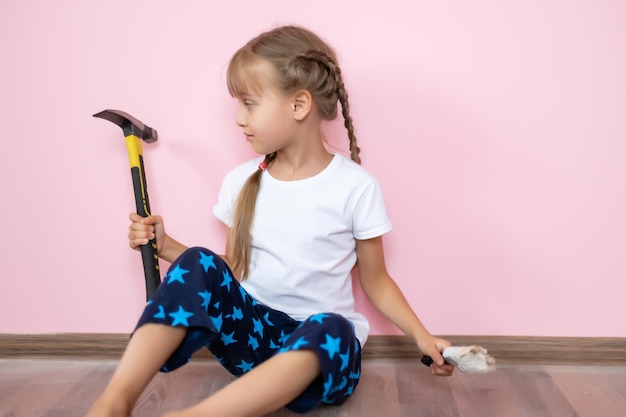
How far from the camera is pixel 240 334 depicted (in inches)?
45.0

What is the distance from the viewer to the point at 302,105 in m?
1.20

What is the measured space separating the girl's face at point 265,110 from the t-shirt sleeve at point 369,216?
19cm

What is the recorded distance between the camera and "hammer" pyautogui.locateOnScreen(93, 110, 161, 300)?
1214 mm

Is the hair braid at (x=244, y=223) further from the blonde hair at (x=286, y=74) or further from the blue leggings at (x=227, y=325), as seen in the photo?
the blue leggings at (x=227, y=325)

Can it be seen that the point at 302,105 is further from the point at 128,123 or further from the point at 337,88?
the point at 128,123

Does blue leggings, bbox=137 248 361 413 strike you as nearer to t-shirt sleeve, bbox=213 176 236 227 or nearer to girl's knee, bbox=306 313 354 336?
girl's knee, bbox=306 313 354 336

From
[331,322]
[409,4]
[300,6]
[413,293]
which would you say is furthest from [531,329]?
[300,6]

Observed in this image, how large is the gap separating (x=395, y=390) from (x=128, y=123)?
Answer: 0.73 meters

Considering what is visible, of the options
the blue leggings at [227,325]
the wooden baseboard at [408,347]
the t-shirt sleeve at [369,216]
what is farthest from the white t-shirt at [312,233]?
the wooden baseboard at [408,347]

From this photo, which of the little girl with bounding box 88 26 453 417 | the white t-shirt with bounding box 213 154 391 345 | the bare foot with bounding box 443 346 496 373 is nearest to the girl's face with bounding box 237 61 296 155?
the little girl with bounding box 88 26 453 417

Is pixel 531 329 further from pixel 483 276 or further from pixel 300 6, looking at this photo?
pixel 300 6

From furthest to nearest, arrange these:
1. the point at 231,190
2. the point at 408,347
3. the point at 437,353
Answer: the point at 408,347 → the point at 231,190 → the point at 437,353

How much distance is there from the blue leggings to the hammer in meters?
0.17

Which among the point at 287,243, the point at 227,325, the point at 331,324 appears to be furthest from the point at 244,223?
the point at 331,324
